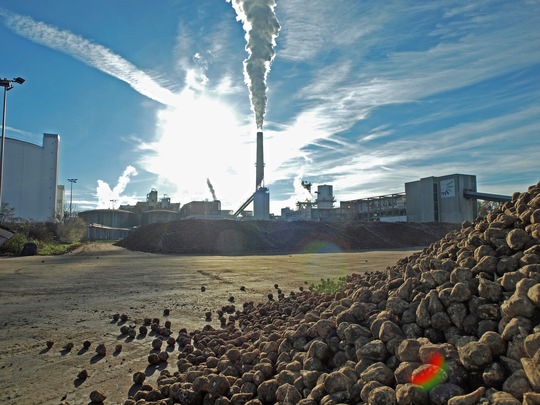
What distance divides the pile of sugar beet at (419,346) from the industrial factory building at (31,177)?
187 ft

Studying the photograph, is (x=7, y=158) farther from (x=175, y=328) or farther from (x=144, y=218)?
(x=175, y=328)

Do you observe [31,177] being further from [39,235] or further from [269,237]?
[269,237]

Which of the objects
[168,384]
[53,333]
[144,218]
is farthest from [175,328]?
[144,218]

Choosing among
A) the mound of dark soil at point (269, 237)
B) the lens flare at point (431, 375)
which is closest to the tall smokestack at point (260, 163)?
the mound of dark soil at point (269, 237)

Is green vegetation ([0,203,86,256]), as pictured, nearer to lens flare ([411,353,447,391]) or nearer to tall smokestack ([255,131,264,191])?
tall smokestack ([255,131,264,191])

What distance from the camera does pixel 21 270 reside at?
48.0 ft

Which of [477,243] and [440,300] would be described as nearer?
[440,300]

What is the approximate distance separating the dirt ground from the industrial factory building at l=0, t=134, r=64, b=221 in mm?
46063

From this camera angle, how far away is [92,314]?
7.38 meters

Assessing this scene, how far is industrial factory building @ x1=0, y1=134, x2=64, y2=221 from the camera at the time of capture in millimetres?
52125

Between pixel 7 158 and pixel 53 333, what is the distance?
190 ft

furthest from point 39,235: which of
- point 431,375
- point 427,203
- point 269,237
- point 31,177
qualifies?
point 427,203

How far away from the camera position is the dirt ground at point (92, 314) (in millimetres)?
4238

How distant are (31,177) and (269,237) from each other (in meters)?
41.7
